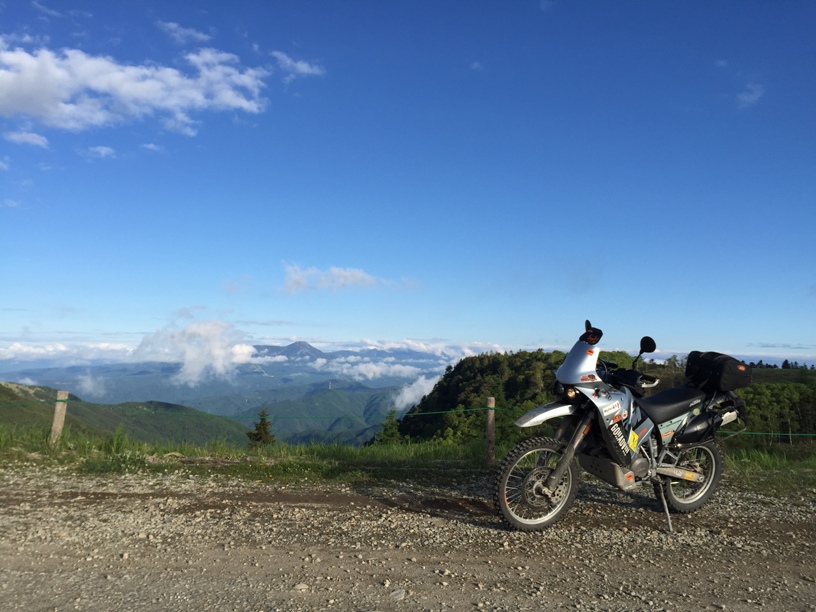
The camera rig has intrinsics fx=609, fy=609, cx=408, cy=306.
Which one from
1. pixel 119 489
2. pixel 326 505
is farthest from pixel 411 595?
pixel 119 489

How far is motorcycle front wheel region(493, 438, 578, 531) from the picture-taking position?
209 inches

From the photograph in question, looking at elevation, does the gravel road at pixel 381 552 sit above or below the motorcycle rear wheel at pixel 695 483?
below

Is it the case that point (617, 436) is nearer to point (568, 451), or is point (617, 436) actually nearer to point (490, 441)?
point (568, 451)

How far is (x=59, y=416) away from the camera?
31.0 ft

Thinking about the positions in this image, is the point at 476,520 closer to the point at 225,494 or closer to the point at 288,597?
the point at 288,597

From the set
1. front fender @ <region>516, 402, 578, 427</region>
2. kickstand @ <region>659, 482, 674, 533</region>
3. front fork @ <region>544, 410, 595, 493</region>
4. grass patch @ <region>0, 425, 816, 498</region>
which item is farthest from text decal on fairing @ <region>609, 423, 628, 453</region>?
grass patch @ <region>0, 425, 816, 498</region>

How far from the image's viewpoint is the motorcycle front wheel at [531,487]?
5320 millimetres

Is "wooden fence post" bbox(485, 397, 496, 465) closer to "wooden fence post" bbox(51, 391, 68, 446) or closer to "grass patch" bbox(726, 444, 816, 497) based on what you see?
"grass patch" bbox(726, 444, 816, 497)

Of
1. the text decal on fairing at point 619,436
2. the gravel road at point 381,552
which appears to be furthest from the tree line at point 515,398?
the gravel road at point 381,552

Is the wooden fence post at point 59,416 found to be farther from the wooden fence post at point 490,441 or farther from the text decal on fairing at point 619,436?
the text decal on fairing at point 619,436

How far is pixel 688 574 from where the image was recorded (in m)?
4.38

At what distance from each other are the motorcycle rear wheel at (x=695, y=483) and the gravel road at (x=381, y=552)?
0.65 feet

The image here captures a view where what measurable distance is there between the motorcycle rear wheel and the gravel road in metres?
0.20

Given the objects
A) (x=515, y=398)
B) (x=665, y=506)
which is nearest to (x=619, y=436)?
(x=665, y=506)
